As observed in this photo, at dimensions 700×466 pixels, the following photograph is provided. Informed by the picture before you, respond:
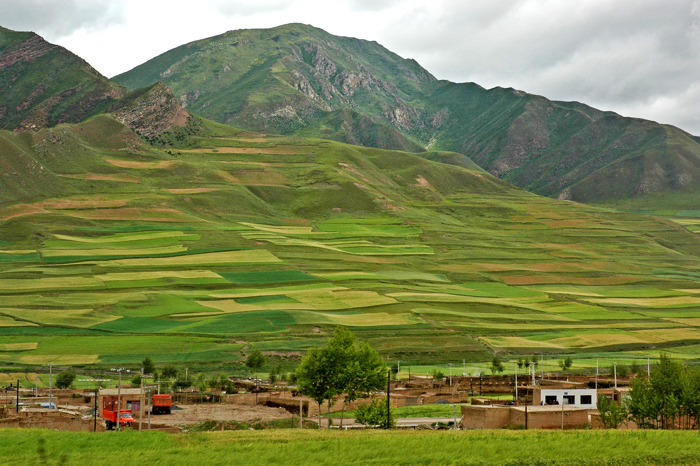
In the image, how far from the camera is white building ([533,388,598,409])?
7375 cm

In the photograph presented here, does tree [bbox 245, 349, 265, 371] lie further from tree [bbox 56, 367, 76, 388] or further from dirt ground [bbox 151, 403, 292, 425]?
dirt ground [bbox 151, 403, 292, 425]

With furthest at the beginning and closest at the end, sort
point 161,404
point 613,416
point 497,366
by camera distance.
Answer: point 497,366, point 161,404, point 613,416

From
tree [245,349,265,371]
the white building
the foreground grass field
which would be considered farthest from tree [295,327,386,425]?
tree [245,349,265,371]

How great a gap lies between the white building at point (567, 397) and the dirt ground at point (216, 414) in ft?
84.2

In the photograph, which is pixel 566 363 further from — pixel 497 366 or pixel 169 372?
pixel 169 372

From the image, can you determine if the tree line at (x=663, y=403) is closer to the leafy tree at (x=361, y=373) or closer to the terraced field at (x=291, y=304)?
the leafy tree at (x=361, y=373)

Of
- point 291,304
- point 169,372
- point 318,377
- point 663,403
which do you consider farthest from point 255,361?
point 663,403

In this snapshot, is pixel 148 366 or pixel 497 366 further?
pixel 497 366

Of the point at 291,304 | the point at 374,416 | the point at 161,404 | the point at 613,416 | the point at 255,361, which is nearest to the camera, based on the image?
the point at 613,416

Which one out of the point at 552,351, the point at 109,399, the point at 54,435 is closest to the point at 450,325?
the point at 552,351

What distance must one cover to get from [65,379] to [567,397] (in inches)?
2347

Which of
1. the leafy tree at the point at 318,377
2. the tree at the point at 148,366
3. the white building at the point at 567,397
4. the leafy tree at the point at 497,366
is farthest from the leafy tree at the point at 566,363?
the tree at the point at 148,366

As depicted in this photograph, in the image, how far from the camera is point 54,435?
4194 centimetres

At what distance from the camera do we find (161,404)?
68.1 metres
